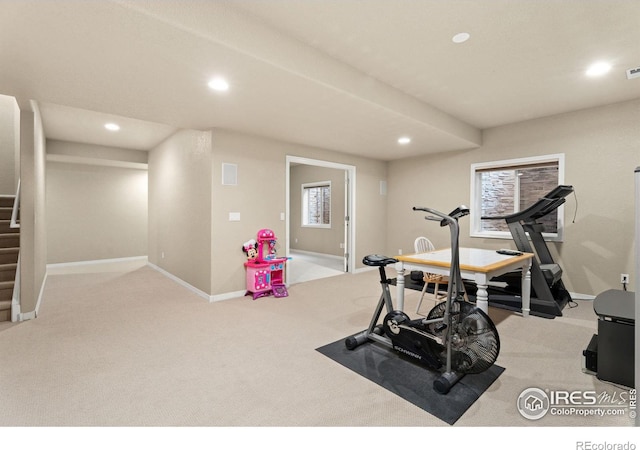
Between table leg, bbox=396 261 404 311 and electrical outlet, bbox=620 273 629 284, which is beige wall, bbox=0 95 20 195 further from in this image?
electrical outlet, bbox=620 273 629 284

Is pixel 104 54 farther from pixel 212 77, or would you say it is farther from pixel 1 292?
pixel 1 292

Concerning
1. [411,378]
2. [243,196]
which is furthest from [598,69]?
[243,196]

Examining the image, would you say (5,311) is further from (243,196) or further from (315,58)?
(315,58)

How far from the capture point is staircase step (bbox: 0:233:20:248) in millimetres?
3879

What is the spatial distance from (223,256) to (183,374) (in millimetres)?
2056

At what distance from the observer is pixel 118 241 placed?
696 cm

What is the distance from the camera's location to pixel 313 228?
8.17 m

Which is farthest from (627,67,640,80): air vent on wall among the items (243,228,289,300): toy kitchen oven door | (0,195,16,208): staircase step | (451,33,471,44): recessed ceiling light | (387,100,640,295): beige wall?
(0,195,16,208): staircase step

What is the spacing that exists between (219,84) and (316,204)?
5.76m

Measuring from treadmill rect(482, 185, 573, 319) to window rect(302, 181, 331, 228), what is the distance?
4.50 meters

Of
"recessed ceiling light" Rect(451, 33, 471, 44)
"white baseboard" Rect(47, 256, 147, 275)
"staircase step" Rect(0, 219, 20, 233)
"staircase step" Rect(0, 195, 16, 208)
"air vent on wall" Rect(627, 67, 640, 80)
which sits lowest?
"white baseboard" Rect(47, 256, 147, 275)

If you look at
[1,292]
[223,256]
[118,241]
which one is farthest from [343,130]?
[118,241]

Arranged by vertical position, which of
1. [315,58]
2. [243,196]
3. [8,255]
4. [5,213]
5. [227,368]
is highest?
[315,58]

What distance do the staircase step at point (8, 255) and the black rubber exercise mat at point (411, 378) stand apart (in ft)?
13.3
